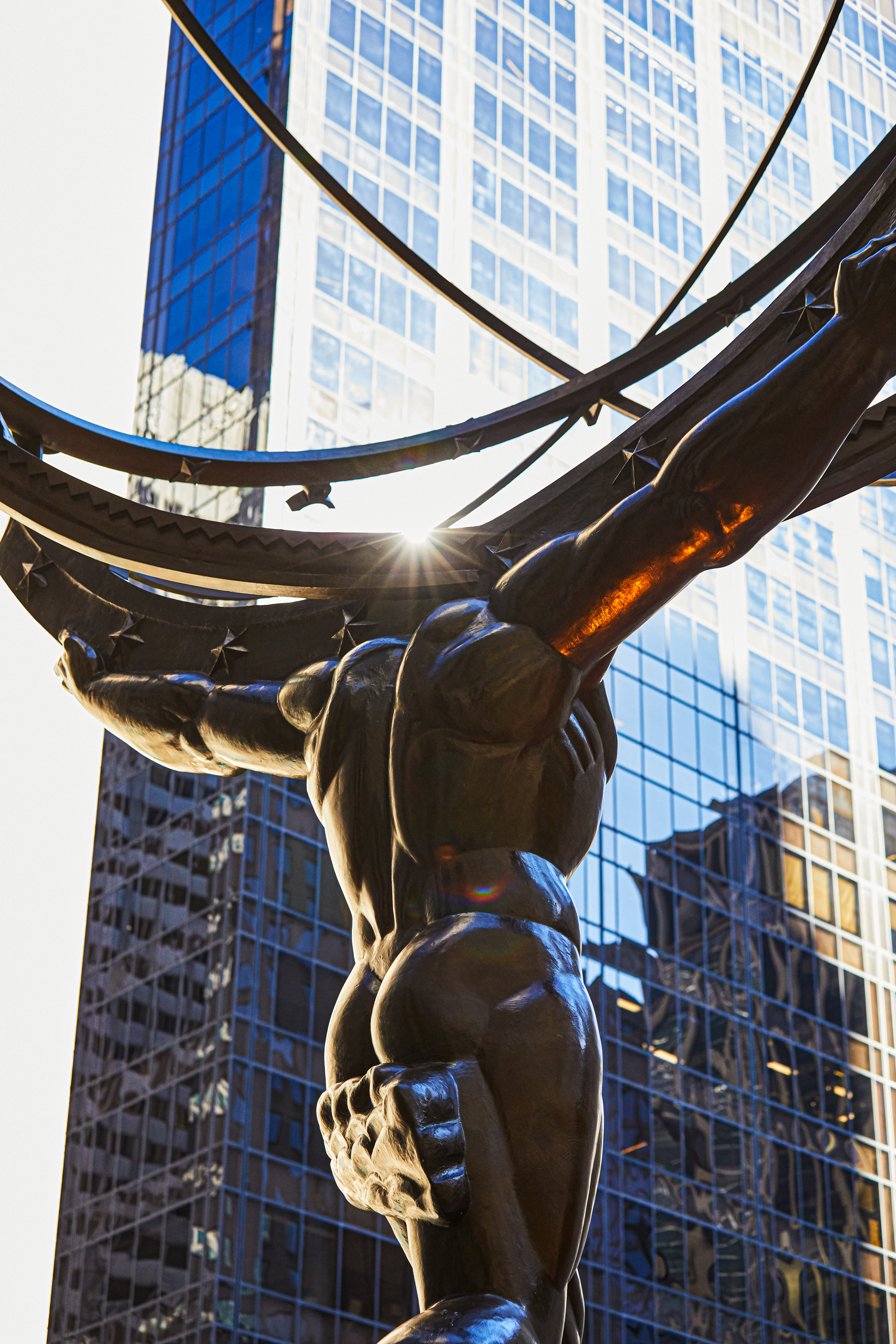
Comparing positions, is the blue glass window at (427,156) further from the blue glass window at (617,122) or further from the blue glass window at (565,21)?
the blue glass window at (617,122)

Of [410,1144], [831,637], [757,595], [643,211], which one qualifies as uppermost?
[643,211]

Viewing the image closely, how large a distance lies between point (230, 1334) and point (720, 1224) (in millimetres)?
16877

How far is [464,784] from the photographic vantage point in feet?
18.5

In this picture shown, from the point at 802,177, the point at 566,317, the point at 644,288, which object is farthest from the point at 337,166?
the point at 802,177

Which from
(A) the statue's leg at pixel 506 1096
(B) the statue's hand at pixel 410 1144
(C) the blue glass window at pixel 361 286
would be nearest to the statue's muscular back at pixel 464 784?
(A) the statue's leg at pixel 506 1096

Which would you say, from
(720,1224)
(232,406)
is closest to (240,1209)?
(720,1224)

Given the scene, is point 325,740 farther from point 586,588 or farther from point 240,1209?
point 240,1209

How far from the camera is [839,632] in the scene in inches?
2598

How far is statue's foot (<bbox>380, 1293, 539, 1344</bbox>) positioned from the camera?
181 inches

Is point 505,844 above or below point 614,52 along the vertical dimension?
below

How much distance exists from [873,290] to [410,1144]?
2646 mm

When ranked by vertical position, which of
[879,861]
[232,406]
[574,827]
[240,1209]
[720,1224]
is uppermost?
[232,406]

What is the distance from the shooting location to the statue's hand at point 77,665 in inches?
271

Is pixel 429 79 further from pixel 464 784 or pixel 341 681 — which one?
pixel 464 784
